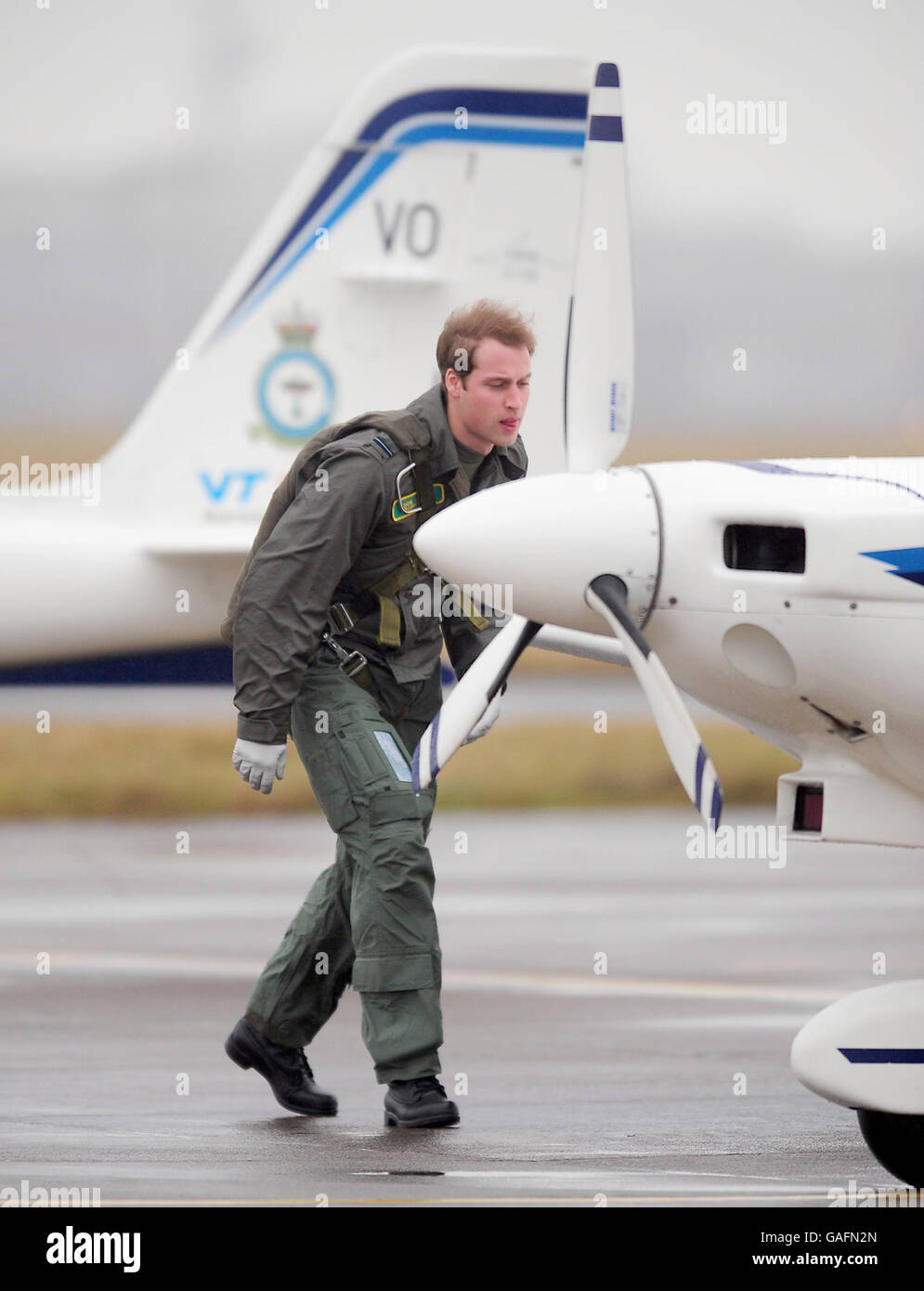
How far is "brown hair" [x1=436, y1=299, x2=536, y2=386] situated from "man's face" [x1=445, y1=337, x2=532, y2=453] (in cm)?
2

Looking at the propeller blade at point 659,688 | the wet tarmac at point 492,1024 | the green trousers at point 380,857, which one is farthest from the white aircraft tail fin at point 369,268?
the propeller blade at point 659,688

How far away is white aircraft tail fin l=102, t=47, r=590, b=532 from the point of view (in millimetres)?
11938

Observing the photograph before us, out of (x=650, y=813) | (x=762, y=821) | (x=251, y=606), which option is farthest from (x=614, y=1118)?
(x=650, y=813)

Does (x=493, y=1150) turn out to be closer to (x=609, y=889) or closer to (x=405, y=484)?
(x=405, y=484)

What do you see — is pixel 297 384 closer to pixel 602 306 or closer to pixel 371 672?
pixel 371 672

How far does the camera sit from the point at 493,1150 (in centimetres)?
593

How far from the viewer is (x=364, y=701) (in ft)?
21.0

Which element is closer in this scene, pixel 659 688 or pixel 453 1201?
pixel 453 1201

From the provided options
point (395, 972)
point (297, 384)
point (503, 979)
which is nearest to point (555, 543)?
point (395, 972)

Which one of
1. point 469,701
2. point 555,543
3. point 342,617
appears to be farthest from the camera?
point 342,617

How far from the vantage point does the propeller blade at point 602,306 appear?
5.71m

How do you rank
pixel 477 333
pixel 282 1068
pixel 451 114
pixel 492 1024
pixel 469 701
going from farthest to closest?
1. pixel 451 114
2. pixel 492 1024
3. pixel 282 1068
4. pixel 477 333
5. pixel 469 701

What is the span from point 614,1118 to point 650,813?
12271 mm

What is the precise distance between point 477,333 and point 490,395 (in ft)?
0.56
